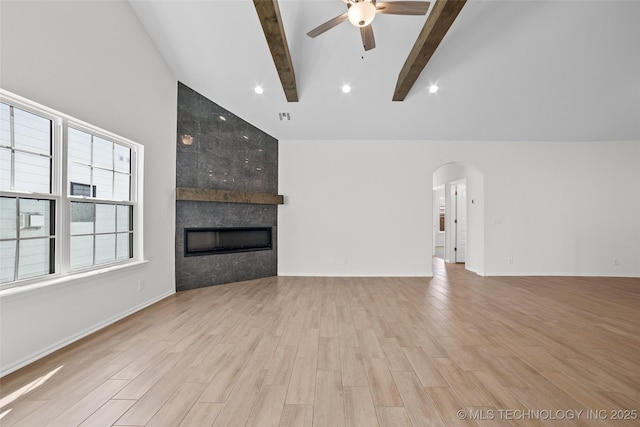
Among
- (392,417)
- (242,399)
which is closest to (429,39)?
(392,417)

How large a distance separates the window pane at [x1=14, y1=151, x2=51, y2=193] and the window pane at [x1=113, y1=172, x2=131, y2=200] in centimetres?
78

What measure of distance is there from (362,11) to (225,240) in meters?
3.92

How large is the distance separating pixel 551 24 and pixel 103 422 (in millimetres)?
5633

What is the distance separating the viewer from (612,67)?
12.7ft

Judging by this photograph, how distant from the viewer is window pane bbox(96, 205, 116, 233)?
2.96 m

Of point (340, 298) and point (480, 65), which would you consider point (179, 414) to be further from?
point (480, 65)

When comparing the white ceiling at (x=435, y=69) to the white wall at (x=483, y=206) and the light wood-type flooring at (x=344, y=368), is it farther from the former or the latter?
the light wood-type flooring at (x=344, y=368)

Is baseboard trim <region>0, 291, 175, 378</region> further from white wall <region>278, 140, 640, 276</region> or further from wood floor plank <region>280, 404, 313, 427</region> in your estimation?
white wall <region>278, 140, 640, 276</region>

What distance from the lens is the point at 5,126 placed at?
2.07 metres

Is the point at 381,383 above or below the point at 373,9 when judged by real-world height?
below

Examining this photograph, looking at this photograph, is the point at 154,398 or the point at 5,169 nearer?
the point at 154,398

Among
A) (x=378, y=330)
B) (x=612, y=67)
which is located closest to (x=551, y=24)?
(x=612, y=67)

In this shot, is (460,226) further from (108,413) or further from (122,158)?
(108,413)

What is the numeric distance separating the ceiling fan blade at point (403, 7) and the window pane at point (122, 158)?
127 inches
